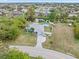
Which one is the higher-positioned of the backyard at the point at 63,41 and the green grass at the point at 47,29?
the green grass at the point at 47,29

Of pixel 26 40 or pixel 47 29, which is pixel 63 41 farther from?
pixel 47 29

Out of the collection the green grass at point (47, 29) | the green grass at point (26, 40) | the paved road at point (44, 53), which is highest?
the green grass at point (47, 29)

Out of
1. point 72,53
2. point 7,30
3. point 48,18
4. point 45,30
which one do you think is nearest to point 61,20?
point 48,18

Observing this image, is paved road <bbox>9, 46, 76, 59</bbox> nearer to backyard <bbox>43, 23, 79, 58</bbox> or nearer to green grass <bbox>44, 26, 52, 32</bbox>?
backyard <bbox>43, 23, 79, 58</bbox>

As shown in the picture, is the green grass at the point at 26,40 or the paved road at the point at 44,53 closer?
the paved road at the point at 44,53

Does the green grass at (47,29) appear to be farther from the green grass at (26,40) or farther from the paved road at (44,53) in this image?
the paved road at (44,53)

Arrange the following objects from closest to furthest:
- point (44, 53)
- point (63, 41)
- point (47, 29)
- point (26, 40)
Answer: point (44, 53) → point (63, 41) → point (26, 40) → point (47, 29)

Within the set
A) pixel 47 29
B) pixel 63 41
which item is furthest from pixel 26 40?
pixel 47 29

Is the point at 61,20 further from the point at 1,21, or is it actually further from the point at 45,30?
the point at 1,21

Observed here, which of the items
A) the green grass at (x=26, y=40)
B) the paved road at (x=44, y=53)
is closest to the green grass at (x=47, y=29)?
the green grass at (x=26, y=40)

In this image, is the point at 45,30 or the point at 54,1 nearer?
the point at 45,30

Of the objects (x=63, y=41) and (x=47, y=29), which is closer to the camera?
(x=63, y=41)
